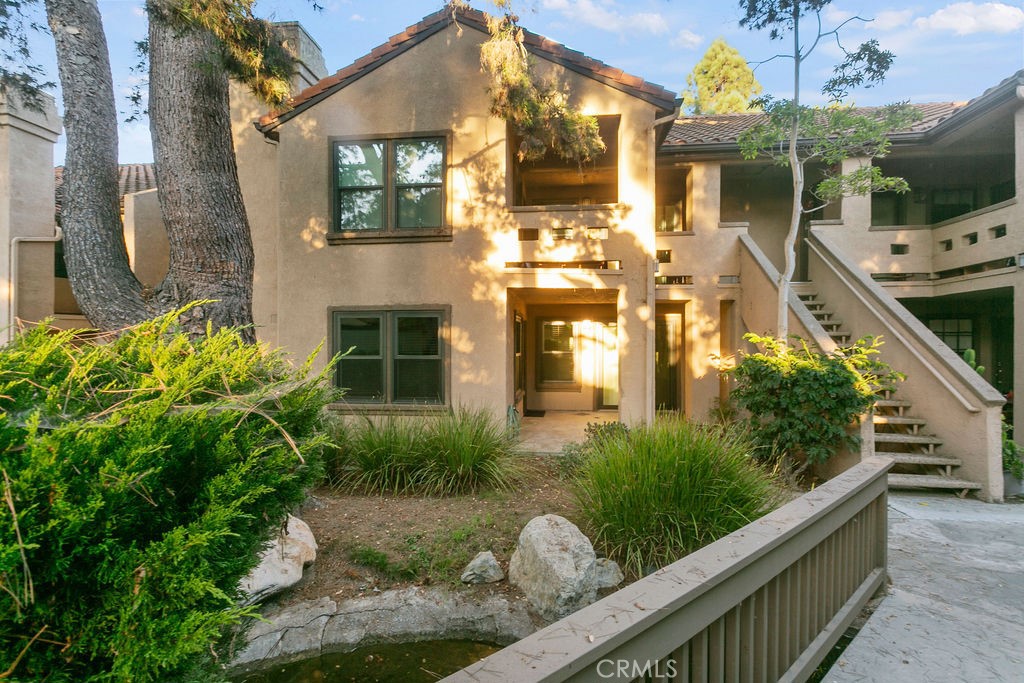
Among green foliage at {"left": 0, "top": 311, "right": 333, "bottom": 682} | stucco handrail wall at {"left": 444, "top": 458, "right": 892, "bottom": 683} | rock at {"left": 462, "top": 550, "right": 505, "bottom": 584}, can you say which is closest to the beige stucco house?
rock at {"left": 462, "top": 550, "right": 505, "bottom": 584}

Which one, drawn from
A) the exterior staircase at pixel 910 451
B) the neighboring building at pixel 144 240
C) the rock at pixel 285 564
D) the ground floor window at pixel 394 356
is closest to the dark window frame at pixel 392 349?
the ground floor window at pixel 394 356

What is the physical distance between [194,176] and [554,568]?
573 cm

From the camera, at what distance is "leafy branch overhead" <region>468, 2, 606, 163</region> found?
6.79 meters

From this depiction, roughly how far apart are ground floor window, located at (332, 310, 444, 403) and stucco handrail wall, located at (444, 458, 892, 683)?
6373 millimetres

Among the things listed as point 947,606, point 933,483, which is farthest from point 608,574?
point 933,483

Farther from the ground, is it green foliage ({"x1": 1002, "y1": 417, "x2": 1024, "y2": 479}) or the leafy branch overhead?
the leafy branch overhead

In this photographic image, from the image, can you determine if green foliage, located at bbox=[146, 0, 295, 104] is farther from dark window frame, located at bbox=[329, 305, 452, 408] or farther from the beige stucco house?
dark window frame, located at bbox=[329, 305, 452, 408]

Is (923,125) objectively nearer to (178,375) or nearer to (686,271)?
(686,271)

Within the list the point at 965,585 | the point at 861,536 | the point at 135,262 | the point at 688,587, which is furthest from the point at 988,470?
the point at 135,262

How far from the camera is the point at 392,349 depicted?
8641mm

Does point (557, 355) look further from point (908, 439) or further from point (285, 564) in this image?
point (285, 564)

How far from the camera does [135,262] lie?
34.0 feet

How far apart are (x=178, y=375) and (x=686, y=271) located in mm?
10386

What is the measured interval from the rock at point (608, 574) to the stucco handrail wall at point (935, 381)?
587cm
